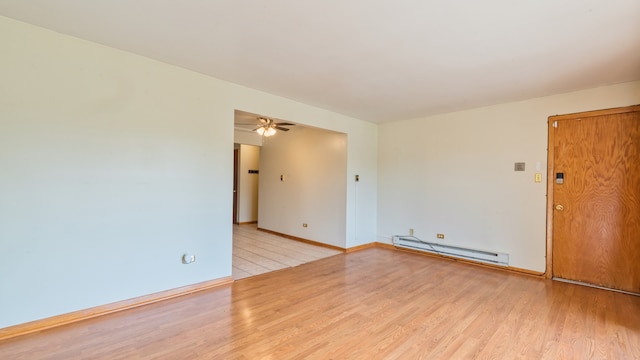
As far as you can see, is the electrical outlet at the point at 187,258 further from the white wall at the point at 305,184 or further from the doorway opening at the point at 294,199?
the white wall at the point at 305,184

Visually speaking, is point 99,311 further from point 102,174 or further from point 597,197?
point 597,197

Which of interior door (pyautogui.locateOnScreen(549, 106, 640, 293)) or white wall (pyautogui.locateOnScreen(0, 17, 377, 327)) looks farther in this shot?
interior door (pyautogui.locateOnScreen(549, 106, 640, 293))

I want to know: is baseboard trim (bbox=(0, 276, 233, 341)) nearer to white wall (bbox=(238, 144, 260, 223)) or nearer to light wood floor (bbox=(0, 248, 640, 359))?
light wood floor (bbox=(0, 248, 640, 359))

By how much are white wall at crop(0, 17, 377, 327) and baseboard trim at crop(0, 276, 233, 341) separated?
0.17ft

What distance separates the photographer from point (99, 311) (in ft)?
8.91

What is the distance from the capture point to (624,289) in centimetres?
347

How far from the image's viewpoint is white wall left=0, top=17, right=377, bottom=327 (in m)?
2.37

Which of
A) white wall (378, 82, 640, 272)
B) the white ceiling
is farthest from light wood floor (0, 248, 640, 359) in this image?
the white ceiling

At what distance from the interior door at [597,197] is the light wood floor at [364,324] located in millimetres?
A: 304

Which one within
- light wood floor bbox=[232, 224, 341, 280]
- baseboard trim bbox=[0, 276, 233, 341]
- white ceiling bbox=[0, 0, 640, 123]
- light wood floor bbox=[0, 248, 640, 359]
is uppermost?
white ceiling bbox=[0, 0, 640, 123]

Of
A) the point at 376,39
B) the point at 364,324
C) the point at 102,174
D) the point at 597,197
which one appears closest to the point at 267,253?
the point at 364,324

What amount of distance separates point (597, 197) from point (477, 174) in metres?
1.43

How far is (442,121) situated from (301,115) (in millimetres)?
2489

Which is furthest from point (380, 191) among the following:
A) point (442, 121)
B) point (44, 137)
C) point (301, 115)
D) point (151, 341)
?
point (44, 137)
